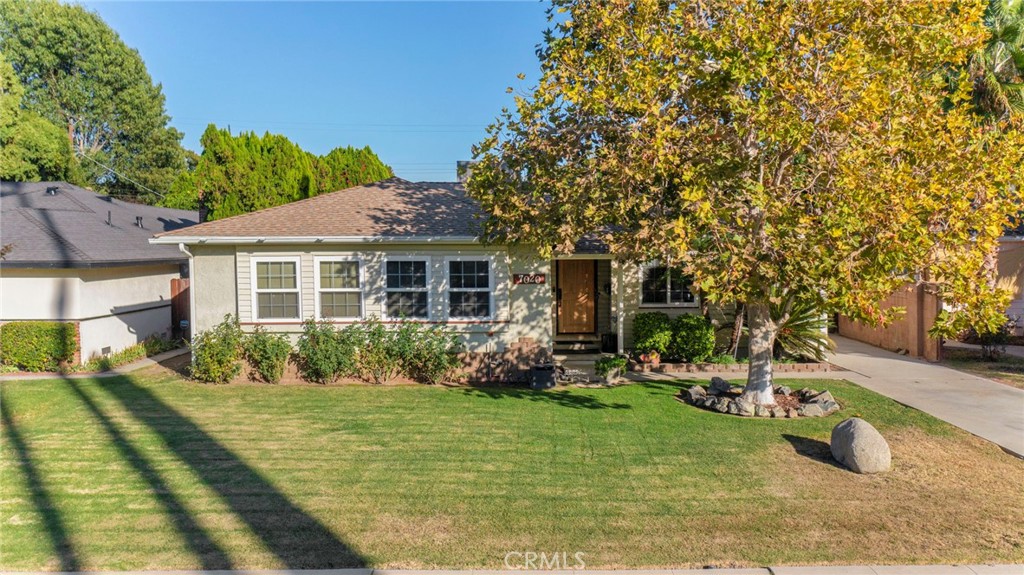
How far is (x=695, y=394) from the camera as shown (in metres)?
10.7

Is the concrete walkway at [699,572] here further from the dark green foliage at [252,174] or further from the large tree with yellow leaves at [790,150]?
the dark green foliage at [252,174]

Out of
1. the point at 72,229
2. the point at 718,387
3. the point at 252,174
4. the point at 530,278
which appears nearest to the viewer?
the point at 718,387

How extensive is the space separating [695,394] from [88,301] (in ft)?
44.7

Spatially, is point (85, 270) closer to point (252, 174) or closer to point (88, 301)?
point (88, 301)

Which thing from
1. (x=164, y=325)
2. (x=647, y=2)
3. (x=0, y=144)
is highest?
(x=0, y=144)

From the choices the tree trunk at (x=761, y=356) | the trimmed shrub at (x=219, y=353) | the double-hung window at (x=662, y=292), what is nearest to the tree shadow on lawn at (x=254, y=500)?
the trimmed shrub at (x=219, y=353)

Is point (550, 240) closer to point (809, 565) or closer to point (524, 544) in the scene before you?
point (524, 544)

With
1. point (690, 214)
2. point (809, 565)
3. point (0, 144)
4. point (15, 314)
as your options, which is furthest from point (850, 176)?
point (0, 144)

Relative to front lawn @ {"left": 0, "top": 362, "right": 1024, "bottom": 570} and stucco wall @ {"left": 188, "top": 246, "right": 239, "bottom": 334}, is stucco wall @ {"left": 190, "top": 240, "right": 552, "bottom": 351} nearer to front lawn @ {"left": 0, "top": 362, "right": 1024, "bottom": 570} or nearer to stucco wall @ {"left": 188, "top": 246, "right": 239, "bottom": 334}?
stucco wall @ {"left": 188, "top": 246, "right": 239, "bottom": 334}

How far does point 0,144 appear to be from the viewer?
101 ft

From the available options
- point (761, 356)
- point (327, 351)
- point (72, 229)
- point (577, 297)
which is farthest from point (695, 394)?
point (72, 229)

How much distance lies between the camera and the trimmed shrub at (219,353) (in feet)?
40.8

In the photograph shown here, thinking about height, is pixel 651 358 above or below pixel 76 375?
above

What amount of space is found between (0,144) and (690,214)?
36.1 meters
